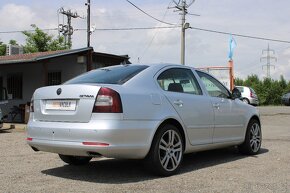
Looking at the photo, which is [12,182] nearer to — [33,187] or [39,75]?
[33,187]

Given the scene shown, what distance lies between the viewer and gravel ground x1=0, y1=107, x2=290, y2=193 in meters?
5.64

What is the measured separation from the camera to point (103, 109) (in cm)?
570

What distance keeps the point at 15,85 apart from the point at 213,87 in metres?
14.4

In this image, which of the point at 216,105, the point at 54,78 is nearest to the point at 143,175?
the point at 216,105

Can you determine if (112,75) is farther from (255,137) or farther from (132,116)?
(255,137)

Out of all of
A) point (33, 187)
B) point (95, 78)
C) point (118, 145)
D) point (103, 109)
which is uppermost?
point (95, 78)

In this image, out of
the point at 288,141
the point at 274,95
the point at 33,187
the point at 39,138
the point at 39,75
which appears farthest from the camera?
the point at 274,95

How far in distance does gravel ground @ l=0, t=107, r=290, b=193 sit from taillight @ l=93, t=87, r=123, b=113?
0.96 metres

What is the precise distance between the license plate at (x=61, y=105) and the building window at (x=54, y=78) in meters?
13.1

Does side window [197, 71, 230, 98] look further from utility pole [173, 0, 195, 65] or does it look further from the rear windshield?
utility pole [173, 0, 195, 65]

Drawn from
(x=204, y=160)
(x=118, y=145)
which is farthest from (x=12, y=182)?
(x=204, y=160)

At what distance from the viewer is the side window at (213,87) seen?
7.56m

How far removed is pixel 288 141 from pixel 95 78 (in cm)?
591

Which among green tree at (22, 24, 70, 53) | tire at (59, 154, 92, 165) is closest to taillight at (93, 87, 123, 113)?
tire at (59, 154, 92, 165)
